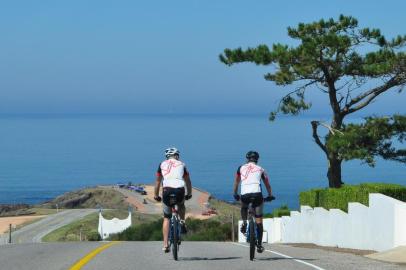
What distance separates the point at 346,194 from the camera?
2472 cm

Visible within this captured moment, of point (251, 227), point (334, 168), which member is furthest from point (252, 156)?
point (334, 168)

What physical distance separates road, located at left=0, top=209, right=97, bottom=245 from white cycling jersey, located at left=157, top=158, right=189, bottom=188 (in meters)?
53.0

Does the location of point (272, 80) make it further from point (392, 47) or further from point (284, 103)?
point (392, 47)

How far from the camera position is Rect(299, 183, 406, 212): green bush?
75.3 ft

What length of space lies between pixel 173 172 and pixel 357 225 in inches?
333

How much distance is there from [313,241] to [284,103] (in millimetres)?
11923

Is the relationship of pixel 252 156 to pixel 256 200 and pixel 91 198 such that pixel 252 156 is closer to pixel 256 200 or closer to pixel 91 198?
pixel 256 200

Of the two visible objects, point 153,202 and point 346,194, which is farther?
point 153,202

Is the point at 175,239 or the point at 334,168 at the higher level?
the point at 334,168

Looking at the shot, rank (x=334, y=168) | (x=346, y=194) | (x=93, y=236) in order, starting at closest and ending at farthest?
(x=346, y=194) < (x=334, y=168) < (x=93, y=236)

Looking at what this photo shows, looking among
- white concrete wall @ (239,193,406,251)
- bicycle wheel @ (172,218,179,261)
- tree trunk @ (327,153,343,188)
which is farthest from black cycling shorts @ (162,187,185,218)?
tree trunk @ (327,153,343,188)

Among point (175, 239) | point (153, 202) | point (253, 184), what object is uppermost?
point (153, 202)

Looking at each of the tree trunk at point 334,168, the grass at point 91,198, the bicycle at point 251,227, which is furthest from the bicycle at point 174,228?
the grass at point 91,198

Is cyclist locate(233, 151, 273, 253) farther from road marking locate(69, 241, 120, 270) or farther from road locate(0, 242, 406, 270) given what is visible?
road marking locate(69, 241, 120, 270)
